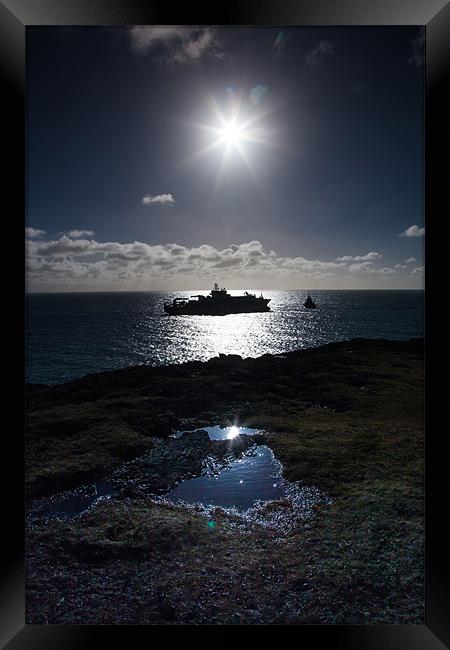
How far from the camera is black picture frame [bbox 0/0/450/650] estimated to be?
6.04 feet

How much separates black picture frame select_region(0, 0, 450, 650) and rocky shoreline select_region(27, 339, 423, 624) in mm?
1358

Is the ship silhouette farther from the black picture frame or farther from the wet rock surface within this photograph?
the black picture frame

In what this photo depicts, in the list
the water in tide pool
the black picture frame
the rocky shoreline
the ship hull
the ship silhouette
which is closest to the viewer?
the black picture frame

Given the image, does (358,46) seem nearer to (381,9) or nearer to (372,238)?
(381,9)

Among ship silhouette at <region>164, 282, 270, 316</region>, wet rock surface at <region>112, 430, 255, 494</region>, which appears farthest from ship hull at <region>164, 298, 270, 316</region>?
wet rock surface at <region>112, 430, 255, 494</region>
